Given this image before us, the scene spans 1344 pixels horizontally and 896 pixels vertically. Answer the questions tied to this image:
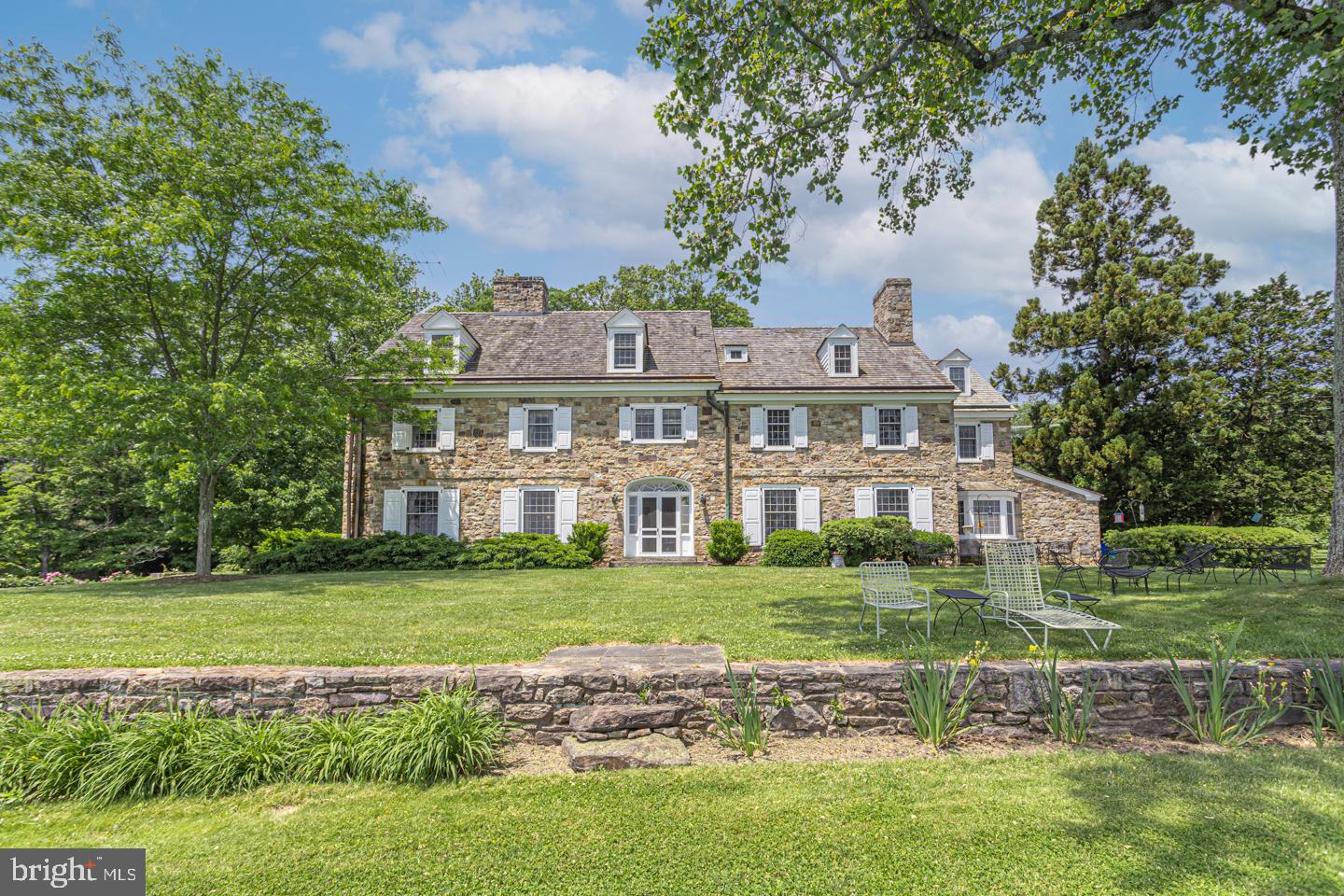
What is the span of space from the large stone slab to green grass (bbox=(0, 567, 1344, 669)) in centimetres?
136

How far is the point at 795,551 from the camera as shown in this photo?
16.7m

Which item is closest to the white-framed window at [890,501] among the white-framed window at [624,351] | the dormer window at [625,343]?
the dormer window at [625,343]

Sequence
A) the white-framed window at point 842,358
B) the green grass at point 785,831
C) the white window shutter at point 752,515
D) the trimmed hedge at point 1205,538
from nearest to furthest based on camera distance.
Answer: the green grass at point 785,831 < the trimmed hedge at point 1205,538 < the white window shutter at point 752,515 < the white-framed window at point 842,358

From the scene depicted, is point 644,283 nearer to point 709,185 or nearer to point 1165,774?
point 709,185

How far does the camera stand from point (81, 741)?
447 centimetres

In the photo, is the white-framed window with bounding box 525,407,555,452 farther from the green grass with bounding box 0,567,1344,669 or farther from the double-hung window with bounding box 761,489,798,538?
the double-hung window with bounding box 761,489,798,538

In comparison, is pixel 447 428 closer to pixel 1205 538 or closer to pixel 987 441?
pixel 987 441

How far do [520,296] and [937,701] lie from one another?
1963 cm

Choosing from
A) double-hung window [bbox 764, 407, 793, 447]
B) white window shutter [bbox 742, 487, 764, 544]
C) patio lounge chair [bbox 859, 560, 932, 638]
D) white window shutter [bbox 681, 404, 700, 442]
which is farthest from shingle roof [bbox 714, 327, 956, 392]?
patio lounge chair [bbox 859, 560, 932, 638]

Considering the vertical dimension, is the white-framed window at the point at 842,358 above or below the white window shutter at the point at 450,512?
above

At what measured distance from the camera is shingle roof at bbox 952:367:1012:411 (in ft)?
66.7

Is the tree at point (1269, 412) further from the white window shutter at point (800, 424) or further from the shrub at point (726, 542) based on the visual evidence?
the shrub at point (726, 542)

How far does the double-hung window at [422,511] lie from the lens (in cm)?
1786

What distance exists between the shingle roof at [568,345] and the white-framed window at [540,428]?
0.99m
